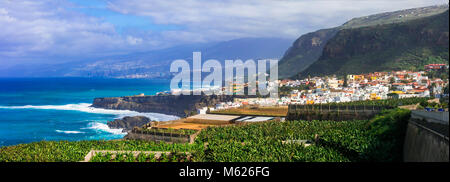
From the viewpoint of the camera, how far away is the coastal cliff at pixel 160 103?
3708 inches

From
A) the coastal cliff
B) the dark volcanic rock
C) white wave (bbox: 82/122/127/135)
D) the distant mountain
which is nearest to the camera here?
white wave (bbox: 82/122/127/135)

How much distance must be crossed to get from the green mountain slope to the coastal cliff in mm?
30158

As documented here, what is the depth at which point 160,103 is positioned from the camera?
10194cm

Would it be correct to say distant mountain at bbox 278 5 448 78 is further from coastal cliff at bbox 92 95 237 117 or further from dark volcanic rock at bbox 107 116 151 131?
dark volcanic rock at bbox 107 116 151 131

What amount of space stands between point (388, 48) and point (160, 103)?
53552 millimetres

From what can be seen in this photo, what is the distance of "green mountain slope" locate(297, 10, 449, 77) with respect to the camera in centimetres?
8988

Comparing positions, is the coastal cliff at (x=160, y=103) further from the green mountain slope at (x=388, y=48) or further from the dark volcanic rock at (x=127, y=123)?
the green mountain slope at (x=388, y=48)

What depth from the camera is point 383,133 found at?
77.4 ft

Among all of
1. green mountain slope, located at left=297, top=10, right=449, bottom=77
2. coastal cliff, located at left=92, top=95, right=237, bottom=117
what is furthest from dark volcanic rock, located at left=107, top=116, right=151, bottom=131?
green mountain slope, located at left=297, top=10, right=449, bottom=77

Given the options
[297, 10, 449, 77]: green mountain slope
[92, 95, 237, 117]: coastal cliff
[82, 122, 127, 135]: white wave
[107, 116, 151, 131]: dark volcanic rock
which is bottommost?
[82, 122, 127, 135]: white wave

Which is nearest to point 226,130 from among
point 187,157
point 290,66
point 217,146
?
point 217,146

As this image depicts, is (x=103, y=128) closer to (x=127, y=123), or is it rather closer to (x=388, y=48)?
(x=127, y=123)

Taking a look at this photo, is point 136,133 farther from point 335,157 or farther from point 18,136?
point 18,136

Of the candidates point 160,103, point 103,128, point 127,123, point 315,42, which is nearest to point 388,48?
point 160,103
